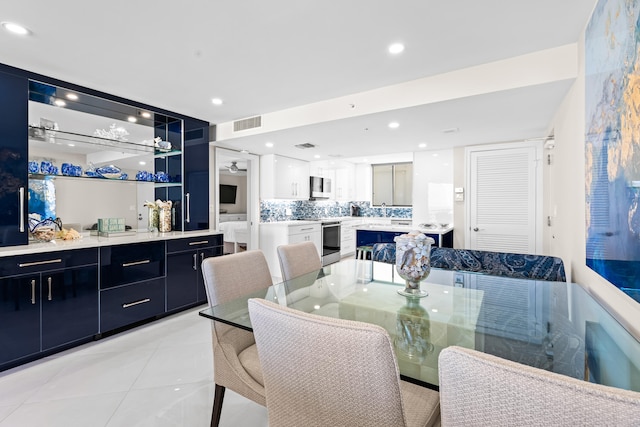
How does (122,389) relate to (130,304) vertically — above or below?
below

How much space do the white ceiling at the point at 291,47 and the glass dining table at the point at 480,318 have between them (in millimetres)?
1595

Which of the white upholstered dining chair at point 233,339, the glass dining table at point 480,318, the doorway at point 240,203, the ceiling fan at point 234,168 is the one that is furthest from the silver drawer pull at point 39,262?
the ceiling fan at point 234,168

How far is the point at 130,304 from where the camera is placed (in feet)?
9.78

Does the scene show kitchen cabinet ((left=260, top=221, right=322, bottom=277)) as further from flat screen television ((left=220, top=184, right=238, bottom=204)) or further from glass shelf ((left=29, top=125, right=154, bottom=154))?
glass shelf ((left=29, top=125, right=154, bottom=154))

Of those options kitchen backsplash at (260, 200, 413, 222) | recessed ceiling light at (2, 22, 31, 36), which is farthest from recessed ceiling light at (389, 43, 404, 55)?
kitchen backsplash at (260, 200, 413, 222)

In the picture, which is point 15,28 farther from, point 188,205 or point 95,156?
point 188,205

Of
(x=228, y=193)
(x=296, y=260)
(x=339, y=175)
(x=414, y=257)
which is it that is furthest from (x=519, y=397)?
(x=339, y=175)

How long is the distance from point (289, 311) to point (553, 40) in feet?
8.30

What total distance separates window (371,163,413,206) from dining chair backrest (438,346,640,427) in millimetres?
6850

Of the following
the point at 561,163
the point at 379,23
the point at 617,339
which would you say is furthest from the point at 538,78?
the point at 617,339

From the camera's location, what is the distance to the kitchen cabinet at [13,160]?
→ 2.40 meters

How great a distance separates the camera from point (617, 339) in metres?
1.16

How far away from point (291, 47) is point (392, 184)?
5622 mm

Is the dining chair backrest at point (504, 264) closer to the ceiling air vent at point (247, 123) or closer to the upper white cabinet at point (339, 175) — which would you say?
the ceiling air vent at point (247, 123)
